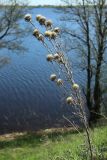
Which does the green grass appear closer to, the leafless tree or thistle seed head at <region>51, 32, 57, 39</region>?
thistle seed head at <region>51, 32, 57, 39</region>

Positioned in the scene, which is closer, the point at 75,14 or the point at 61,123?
the point at 75,14

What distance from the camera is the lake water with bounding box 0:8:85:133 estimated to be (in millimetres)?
26734

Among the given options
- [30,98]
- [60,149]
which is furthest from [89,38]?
[60,149]

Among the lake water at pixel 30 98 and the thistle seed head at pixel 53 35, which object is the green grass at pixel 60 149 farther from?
the lake water at pixel 30 98

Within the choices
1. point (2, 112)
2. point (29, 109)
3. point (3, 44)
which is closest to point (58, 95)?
point (29, 109)

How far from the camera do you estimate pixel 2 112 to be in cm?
2844

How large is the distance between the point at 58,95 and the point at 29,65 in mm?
10164

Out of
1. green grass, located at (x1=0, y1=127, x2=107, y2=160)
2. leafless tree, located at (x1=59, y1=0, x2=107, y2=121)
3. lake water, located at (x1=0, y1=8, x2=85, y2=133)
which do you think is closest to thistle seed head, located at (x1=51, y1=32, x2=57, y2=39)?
green grass, located at (x1=0, y1=127, x2=107, y2=160)

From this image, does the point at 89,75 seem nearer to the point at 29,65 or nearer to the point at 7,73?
the point at 7,73

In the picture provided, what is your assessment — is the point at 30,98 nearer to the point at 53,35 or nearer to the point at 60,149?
the point at 60,149

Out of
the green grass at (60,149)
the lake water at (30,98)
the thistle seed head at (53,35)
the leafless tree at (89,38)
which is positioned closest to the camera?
the thistle seed head at (53,35)

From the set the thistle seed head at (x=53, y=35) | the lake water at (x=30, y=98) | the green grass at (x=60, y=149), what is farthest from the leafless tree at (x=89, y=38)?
the thistle seed head at (x=53, y=35)

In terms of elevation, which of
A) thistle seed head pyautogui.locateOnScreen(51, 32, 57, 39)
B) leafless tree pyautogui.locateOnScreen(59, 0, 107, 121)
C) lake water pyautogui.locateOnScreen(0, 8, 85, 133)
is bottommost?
lake water pyautogui.locateOnScreen(0, 8, 85, 133)

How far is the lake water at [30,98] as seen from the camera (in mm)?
26734
